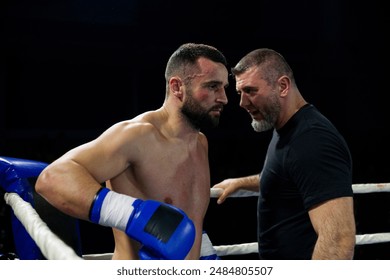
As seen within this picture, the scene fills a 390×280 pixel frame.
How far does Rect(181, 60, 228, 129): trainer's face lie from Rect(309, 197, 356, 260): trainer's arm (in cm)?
42

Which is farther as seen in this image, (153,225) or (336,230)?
(336,230)

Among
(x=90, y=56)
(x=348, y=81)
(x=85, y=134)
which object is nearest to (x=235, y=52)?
(x=348, y=81)

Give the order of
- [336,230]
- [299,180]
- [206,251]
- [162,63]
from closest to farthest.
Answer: [336,230]
[299,180]
[206,251]
[162,63]

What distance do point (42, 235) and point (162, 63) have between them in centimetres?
608

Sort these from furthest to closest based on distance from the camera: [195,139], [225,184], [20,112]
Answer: [20,112] → [225,184] → [195,139]

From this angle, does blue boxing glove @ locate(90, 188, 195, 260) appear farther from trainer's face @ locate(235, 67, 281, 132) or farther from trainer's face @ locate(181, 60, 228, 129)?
trainer's face @ locate(235, 67, 281, 132)

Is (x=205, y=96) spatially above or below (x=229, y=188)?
above

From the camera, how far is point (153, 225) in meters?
0.79

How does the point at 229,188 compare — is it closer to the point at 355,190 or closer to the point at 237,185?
the point at 237,185

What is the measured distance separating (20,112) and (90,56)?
4.31 feet

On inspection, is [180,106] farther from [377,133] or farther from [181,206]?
[377,133]

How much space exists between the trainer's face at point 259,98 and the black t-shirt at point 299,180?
6cm

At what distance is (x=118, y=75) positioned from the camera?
21.5ft

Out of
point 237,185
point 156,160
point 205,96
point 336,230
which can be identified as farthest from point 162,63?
point 336,230
